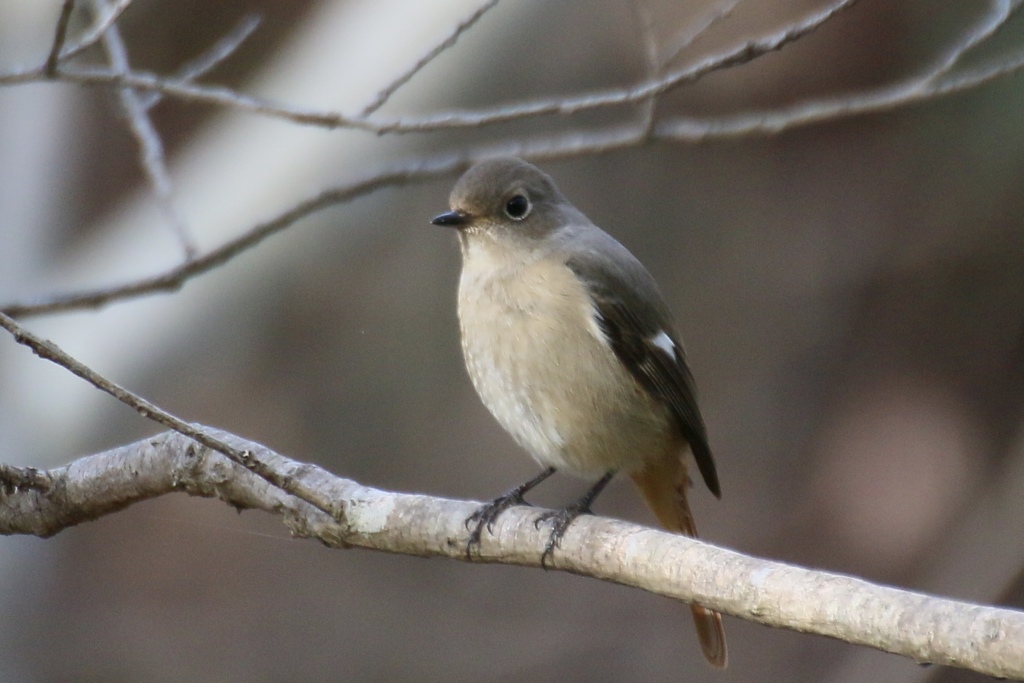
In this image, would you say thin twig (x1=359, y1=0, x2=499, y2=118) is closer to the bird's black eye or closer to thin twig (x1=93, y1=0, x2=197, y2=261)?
the bird's black eye

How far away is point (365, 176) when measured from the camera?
3.08 meters

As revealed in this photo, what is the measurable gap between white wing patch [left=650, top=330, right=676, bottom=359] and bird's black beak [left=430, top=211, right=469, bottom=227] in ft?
2.02

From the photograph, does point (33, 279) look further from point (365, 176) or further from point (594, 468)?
point (594, 468)

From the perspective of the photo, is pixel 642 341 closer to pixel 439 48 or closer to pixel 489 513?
pixel 489 513

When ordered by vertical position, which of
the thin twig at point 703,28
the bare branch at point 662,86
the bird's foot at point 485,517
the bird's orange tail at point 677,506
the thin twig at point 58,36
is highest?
the thin twig at point 58,36

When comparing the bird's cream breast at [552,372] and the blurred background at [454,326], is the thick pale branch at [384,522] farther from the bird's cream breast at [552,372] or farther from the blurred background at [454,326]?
the blurred background at [454,326]

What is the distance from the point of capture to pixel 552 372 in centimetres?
292

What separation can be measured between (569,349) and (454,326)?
2.63 m

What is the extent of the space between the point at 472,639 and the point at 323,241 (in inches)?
79.6

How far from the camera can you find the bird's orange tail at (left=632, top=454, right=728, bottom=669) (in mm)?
3221

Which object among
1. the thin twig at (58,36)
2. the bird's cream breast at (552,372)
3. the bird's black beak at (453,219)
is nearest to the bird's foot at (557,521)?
the bird's cream breast at (552,372)

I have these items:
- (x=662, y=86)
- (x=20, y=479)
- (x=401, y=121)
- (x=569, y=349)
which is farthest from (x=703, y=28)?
(x=20, y=479)

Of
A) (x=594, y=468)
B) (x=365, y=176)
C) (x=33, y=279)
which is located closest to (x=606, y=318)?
(x=594, y=468)

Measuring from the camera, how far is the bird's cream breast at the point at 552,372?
293cm
